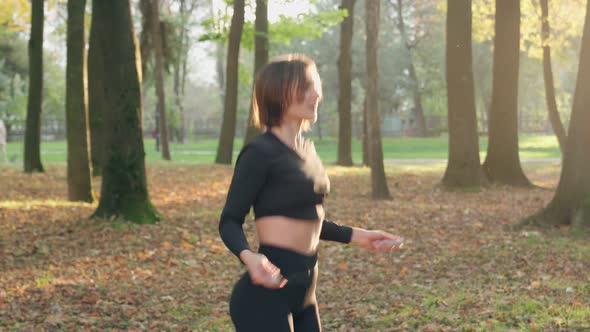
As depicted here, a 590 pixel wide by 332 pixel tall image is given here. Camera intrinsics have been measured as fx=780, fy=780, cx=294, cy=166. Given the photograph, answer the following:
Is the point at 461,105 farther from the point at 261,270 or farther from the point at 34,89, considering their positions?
the point at 261,270

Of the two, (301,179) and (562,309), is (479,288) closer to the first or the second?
(562,309)

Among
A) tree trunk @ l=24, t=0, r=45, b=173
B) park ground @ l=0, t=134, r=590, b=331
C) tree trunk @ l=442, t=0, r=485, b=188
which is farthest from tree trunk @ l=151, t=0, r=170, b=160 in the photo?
park ground @ l=0, t=134, r=590, b=331

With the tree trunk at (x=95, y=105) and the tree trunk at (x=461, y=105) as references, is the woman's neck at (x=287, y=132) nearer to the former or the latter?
the tree trunk at (x=461, y=105)

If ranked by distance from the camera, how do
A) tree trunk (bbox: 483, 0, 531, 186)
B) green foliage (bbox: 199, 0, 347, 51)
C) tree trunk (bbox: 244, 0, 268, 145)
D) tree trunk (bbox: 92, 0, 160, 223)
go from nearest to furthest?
tree trunk (bbox: 92, 0, 160, 223)
tree trunk (bbox: 483, 0, 531, 186)
tree trunk (bbox: 244, 0, 268, 145)
green foliage (bbox: 199, 0, 347, 51)

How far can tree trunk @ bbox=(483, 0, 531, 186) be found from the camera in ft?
68.9

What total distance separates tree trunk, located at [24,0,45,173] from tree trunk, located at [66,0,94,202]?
6.35 m

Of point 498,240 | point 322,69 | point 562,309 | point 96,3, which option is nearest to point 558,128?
point 498,240

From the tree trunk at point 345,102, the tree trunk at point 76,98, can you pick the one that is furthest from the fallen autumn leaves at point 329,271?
the tree trunk at point 345,102

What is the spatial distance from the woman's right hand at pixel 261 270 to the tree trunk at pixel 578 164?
32.5 feet

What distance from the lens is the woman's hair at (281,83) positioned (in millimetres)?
3336

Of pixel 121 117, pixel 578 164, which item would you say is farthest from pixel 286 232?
pixel 121 117

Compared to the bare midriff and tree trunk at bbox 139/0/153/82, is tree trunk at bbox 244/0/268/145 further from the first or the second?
the bare midriff

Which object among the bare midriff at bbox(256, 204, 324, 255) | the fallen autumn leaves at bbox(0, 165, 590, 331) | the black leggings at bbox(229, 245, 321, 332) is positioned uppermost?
the bare midriff at bbox(256, 204, 324, 255)

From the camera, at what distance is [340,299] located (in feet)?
29.6
